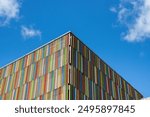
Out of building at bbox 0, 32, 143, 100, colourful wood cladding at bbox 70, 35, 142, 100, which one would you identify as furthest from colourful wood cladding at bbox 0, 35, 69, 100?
colourful wood cladding at bbox 70, 35, 142, 100

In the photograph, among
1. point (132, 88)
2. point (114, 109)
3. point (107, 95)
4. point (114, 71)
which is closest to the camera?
point (114, 109)

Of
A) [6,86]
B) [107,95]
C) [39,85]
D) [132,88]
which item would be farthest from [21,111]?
[132,88]

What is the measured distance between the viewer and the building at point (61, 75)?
129 ft

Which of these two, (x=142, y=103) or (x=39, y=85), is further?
(x=39, y=85)

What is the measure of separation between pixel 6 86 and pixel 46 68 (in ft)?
30.8

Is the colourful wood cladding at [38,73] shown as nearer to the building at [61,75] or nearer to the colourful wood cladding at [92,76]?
the building at [61,75]

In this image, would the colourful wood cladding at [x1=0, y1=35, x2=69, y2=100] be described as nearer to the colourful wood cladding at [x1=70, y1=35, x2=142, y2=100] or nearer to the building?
the building

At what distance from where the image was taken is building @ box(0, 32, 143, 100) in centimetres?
3938

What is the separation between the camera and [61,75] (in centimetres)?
3994

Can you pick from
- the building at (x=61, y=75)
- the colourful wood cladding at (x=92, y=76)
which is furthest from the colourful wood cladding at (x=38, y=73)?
the colourful wood cladding at (x=92, y=76)

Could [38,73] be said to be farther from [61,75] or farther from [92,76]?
[92,76]

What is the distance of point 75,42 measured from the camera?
142 feet

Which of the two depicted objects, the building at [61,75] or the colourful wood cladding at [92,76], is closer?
the building at [61,75]

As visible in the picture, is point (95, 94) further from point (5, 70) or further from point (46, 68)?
point (5, 70)
